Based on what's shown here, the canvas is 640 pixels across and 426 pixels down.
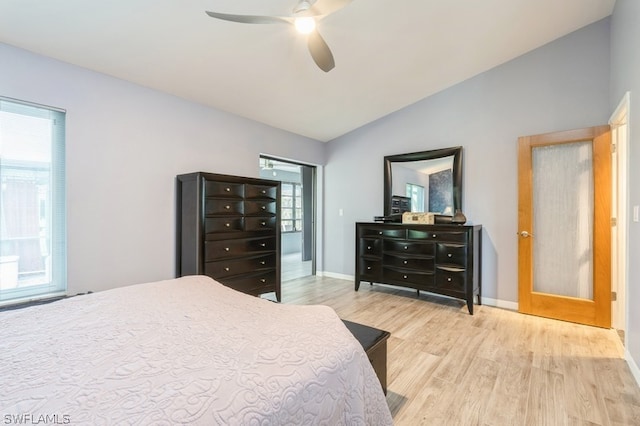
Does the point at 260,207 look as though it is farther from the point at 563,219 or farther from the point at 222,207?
the point at 563,219

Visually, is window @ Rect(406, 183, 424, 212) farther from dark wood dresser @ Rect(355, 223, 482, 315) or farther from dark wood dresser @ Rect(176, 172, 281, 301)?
dark wood dresser @ Rect(176, 172, 281, 301)

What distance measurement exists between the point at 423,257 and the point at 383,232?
0.64 metres

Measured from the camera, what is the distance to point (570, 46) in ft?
10.6

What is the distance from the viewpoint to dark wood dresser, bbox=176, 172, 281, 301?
3.03 meters

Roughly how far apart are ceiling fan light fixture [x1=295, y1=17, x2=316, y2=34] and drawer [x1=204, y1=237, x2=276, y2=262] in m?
2.15

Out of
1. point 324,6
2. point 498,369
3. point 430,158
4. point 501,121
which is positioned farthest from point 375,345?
point 501,121

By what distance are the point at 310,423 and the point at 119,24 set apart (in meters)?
2.82

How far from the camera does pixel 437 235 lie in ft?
11.9

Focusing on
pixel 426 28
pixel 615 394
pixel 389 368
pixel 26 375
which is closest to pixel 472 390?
pixel 389 368

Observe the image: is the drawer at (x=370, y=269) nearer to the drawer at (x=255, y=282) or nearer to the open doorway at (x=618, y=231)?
the drawer at (x=255, y=282)

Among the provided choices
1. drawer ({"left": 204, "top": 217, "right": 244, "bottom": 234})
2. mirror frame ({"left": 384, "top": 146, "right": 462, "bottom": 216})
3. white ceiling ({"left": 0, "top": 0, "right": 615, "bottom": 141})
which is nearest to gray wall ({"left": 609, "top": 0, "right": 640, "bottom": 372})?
white ceiling ({"left": 0, "top": 0, "right": 615, "bottom": 141})

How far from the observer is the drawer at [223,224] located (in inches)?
121

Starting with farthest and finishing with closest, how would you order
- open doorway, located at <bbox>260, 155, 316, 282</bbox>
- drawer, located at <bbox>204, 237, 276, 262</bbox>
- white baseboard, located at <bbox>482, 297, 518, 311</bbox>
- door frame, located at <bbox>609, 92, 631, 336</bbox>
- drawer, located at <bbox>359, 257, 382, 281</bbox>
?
open doorway, located at <bbox>260, 155, 316, 282</bbox> < drawer, located at <bbox>359, 257, 382, 281</bbox> < white baseboard, located at <bbox>482, 297, 518, 311</bbox> < drawer, located at <bbox>204, 237, 276, 262</bbox> < door frame, located at <bbox>609, 92, 631, 336</bbox>

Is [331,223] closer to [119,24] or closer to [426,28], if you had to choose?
[426,28]
